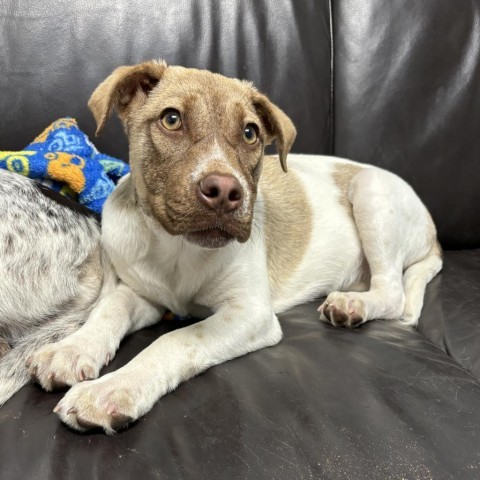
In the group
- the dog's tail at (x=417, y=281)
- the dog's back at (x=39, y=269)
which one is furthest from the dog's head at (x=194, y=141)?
the dog's tail at (x=417, y=281)

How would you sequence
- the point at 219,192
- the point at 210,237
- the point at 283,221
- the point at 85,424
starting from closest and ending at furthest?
the point at 85,424 < the point at 219,192 < the point at 210,237 < the point at 283,221

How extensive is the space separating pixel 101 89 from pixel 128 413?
3.37 ft

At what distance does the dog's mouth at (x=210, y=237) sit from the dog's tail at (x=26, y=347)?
0.58 m

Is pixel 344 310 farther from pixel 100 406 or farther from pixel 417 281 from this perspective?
pixel 100 406

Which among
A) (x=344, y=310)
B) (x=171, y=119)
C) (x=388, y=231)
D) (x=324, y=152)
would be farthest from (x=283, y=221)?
(x=171, y=119)

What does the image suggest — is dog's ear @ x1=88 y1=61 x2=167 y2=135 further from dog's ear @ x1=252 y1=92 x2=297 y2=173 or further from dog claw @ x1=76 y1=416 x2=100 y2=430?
dog claw @ x1=76 y1=416 x2=100 y2=430

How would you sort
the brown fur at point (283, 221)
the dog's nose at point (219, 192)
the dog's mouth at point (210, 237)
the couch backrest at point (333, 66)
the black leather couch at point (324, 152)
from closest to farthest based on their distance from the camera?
the black leather couch at point (324, 152)
the dog's nose at point (219, 192)
the dog's mouth at point (210, 237)
the brown fur at point (283, 221)
the couch backrest at point (333, 66)

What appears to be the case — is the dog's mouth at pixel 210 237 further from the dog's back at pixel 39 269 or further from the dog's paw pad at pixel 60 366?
the dog's back at pixel 39 269

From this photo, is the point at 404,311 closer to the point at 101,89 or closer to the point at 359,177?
the point at 359,177

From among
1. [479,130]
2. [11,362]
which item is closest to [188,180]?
[11,362]

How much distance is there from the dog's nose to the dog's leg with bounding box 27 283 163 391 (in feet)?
1.89

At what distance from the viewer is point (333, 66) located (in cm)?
303

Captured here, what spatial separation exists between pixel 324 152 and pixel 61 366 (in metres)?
1.95

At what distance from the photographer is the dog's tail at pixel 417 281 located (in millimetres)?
2346
